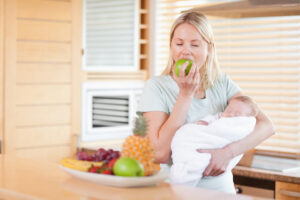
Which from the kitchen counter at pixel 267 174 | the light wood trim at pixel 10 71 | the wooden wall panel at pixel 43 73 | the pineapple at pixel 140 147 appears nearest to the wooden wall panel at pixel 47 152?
the light wood trim at pixel 10 71

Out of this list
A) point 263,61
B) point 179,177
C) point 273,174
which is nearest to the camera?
point 179,177

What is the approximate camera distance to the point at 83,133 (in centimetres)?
Result: 385

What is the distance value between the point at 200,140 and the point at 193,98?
0.76ft

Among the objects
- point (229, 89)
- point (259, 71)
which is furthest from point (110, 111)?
point (229, 89)

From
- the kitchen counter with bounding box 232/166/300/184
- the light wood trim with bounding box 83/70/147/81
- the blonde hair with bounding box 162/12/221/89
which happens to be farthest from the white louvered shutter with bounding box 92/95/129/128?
the blonde hair with bounding box 162/12/221/89

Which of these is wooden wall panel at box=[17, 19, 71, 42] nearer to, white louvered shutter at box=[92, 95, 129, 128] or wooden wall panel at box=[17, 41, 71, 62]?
wooden wall panel at box=[17, 41, 71, 62]

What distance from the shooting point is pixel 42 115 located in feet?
11.8

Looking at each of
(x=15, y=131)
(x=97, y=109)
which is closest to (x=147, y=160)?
(x=15, y=131)

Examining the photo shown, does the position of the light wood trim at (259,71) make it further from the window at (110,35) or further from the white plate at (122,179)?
the white plate at (122,179)

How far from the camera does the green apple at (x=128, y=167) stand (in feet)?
4.91

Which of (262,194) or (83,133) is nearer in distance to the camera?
(262,194)

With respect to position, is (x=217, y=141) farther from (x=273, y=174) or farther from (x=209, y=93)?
(x=273, y=174)

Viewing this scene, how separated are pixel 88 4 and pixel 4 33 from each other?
0.77 m

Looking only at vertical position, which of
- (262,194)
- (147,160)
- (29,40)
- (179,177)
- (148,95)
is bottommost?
(262,194)
